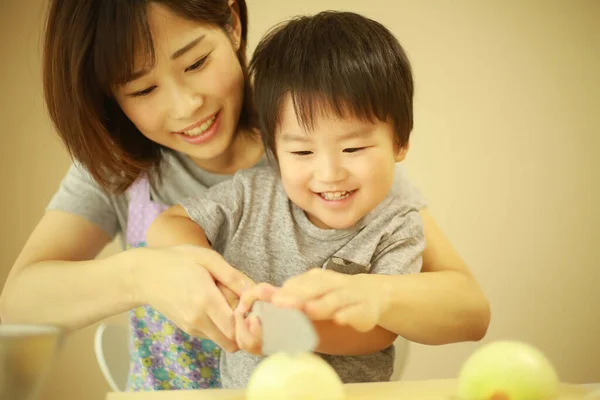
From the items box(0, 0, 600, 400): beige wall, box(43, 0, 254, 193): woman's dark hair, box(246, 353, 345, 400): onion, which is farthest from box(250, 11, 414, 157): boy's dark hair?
box(0, 0, 600, 400): beige wall

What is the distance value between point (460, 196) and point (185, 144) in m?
1.25

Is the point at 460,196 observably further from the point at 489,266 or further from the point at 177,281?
the point at 177,281

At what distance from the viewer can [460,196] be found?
205 cm

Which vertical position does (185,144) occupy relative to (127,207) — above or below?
above

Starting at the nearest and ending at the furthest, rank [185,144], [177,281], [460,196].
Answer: [177,281] < [185,144] < [460,196]

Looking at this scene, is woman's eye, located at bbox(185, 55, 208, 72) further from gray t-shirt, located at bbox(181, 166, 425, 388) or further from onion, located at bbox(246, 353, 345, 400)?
onion, located at bbox(246, 353, 345, 400)

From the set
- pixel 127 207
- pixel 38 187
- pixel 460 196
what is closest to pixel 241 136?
pixel 127 207

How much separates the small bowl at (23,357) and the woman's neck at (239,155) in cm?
56

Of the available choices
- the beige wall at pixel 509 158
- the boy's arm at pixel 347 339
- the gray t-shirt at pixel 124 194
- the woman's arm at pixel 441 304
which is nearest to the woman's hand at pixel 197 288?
the boy's arm at pixel 347 339

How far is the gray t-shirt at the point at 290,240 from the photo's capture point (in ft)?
3.02

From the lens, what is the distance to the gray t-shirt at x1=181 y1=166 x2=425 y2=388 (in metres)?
0.92

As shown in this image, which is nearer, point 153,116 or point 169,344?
point 153,116

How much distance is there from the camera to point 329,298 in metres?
0.70

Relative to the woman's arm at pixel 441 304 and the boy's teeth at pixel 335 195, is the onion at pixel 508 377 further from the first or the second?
the boy's teeth at pixel 335 195
